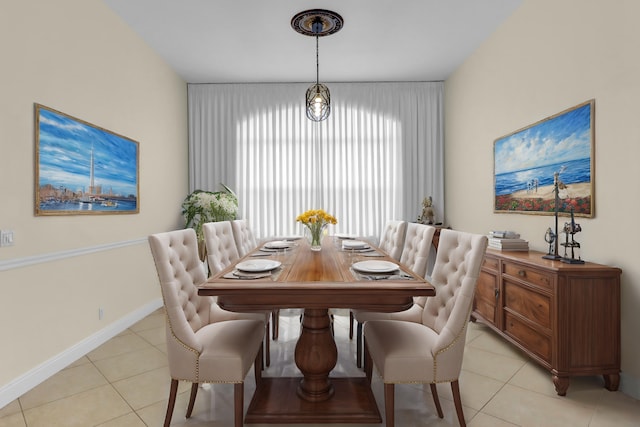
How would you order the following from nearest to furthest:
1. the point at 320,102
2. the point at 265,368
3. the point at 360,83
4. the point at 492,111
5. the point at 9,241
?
the point at 9,241 < the point at 265,368 < the point at 320,102 < the point at 492,111 < the point at 360,83

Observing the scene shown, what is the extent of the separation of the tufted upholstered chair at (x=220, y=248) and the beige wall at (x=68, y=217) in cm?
114

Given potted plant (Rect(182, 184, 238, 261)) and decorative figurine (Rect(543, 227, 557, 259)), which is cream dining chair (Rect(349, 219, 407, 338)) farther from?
potted plant (Rect(182, 184, 238, 261))

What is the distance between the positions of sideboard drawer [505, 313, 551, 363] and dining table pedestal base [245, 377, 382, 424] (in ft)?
4.05

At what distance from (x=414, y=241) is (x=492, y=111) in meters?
2.08

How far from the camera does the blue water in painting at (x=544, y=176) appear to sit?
2.51 meters

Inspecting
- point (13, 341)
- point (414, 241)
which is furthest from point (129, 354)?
point (414, 241)

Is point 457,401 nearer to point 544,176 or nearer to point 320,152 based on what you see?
point 544,176

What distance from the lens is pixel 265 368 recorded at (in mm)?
2518

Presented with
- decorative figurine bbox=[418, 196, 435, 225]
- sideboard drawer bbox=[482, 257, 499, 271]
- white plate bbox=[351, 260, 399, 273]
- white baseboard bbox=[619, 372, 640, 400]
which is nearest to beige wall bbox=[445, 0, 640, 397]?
white baseboard bbox=[619, 372, 640, 400]

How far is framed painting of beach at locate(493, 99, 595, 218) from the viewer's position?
8.11 feet

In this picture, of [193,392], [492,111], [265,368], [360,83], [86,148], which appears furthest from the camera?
[360,83]

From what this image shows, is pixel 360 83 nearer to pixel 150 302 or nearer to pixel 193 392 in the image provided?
pixel 150 302

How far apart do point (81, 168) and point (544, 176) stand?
394cm

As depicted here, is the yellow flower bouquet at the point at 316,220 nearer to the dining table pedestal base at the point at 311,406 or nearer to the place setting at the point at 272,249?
the place setting at the point at 272,249
